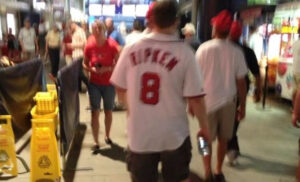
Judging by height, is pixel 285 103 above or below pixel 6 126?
below

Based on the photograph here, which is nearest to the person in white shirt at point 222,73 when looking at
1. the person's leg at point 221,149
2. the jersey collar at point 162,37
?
the person's leg at point 221,149

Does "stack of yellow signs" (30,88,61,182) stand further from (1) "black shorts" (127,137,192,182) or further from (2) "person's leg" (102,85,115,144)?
(1) "black shorts" (127,137,192,182)

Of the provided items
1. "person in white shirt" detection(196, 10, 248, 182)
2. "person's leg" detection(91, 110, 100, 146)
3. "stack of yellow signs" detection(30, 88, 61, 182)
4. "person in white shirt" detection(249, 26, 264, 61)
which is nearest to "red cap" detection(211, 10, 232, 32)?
"person in white shirt" detection(196, 10, 248, 182)

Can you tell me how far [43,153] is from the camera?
412cm

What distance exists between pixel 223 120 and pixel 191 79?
5.49ft

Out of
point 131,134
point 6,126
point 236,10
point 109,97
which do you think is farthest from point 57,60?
point 131,134

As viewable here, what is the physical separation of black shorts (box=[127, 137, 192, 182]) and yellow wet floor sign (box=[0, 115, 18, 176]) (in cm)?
222

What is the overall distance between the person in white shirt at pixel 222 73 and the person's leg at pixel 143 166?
4.79ft

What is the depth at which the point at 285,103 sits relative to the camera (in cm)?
898

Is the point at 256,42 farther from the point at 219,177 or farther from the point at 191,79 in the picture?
the point at 191,79

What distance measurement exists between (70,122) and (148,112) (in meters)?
2.62

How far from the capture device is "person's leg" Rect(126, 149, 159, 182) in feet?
8.66

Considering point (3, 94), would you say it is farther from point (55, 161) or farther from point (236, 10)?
point (236, 10)

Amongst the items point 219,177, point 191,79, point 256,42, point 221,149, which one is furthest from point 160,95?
point 256,42
